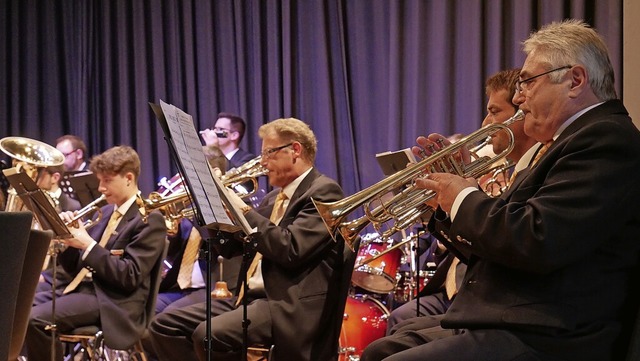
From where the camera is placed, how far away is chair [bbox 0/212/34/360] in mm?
2602

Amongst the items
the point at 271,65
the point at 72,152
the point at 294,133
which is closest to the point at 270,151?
the point at 294,133

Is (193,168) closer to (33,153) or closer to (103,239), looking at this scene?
(103,239)

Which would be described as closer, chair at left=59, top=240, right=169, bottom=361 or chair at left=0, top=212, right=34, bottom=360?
chair at left=0, top=212, right=34, bottom=360

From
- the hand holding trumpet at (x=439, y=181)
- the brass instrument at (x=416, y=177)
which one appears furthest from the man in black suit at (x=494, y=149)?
the hand holding trumpet at (x=439, y=181)

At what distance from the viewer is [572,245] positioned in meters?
2.32

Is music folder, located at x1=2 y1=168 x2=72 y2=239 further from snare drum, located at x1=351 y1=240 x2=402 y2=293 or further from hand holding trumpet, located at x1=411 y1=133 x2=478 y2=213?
hand holding trumpet, located at x1=411 y1=133 x2=478 y2=213

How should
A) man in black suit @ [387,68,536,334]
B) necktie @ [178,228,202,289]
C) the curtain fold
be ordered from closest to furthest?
man in black suit @ [387,68,536,334]
necktie @ [178,228,202,289]
the curtain fold

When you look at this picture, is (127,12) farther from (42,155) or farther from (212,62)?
(42,155)

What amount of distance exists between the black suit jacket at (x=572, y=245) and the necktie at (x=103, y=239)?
3.24 meters

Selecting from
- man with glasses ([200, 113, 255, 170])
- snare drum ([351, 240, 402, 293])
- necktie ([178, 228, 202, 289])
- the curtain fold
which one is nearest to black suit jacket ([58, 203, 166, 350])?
necktie ([178, 228, 202, 289])

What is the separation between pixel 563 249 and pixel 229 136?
5.29 meters

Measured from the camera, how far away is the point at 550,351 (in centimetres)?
239

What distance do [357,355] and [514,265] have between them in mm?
3182

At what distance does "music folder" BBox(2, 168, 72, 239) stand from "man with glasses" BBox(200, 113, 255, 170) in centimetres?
279
